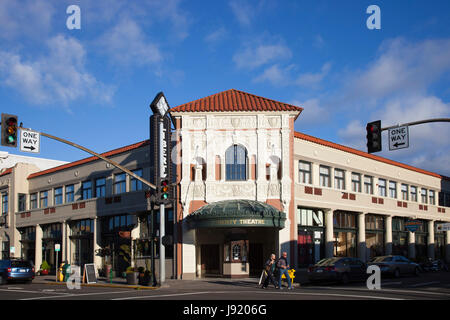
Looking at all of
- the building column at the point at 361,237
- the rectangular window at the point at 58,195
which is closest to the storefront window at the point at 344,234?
the building column at the point at 361,237

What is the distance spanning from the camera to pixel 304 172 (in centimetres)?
3381

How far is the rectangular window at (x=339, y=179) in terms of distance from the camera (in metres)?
36.6

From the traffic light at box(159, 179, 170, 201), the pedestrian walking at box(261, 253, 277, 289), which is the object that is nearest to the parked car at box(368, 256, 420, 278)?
the pedestrian walking at box(261, 253, 277, 289)

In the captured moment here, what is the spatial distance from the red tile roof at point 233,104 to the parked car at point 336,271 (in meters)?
9.36

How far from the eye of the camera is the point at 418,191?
46.5m

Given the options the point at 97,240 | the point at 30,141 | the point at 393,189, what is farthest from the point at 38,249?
the point at 393,189

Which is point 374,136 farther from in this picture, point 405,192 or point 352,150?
point 405,192

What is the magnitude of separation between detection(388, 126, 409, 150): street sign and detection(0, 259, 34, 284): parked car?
22.5m

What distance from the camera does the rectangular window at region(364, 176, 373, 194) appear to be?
130ft

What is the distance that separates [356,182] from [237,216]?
13.5 meters

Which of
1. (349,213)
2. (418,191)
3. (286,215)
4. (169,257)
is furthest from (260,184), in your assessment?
(418,191)

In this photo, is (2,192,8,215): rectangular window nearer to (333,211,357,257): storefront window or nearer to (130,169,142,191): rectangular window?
(130,169,142,191): rectangular window
